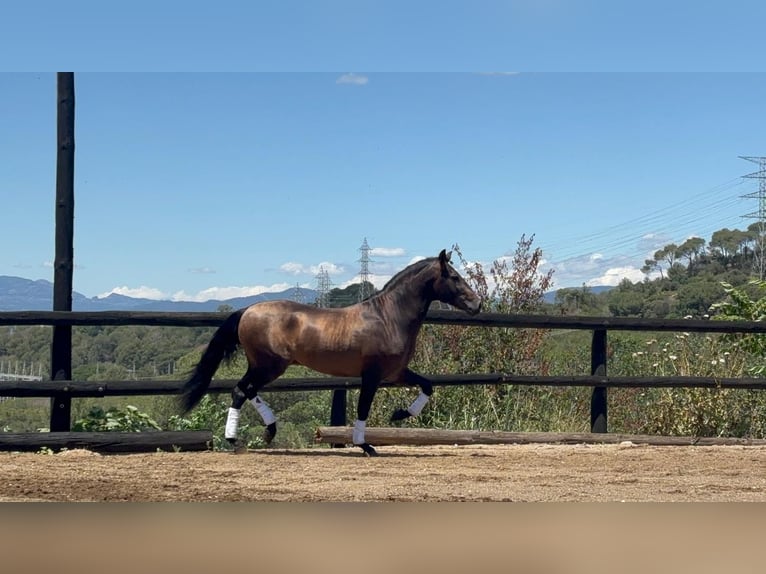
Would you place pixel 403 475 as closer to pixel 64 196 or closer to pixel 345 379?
pixel 345 379

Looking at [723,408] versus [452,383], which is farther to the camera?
[723,408]

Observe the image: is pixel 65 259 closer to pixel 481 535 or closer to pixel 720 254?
pixel 481 535

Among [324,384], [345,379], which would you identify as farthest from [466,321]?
[324,384]

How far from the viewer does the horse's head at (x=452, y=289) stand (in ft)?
27.6

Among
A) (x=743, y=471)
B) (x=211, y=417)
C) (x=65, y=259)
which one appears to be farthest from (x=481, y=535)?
(x=211, y=417)

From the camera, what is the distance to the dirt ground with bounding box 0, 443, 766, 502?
546 centimetres

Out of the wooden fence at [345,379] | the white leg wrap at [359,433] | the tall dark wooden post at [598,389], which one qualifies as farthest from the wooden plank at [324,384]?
the white leg wrap at [359,433]

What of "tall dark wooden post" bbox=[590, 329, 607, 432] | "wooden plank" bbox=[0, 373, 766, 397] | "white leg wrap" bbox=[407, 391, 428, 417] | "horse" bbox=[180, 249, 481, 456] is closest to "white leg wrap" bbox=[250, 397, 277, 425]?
"horse" bbox=[180, 249, 481, 456]

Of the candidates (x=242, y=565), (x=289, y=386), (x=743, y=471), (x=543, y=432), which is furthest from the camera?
(x=543, y=432)

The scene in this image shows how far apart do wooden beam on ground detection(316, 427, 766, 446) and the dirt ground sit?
0.40 ft

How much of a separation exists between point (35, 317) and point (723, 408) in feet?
25.6

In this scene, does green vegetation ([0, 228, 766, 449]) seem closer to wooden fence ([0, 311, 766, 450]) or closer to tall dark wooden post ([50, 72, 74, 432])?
wooden fence ([0, 311, 766, 450])

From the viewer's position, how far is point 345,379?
9.14m

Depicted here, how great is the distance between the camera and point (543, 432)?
9844 millimetres
